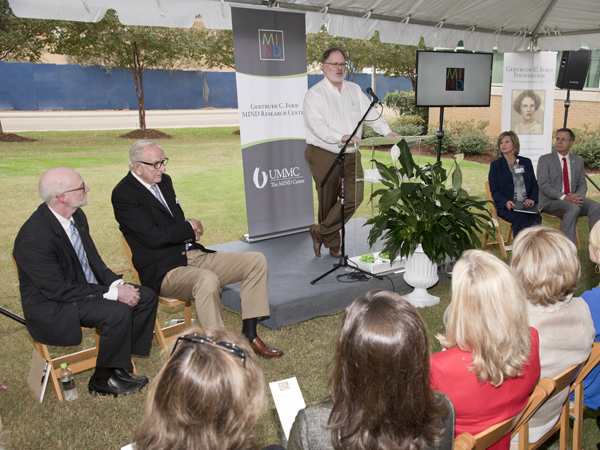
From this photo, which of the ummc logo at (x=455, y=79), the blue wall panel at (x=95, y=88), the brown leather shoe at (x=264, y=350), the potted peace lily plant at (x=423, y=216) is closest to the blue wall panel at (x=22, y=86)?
the blue wall panel at (x=95, y=88)

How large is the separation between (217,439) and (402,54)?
54.3 ft

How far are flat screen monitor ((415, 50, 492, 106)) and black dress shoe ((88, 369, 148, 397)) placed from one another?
4518 millimetres

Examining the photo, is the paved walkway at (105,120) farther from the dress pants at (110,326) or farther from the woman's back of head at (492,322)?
→ the woman's back of head at (492,322)

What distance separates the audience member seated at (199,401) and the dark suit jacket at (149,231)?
212cm

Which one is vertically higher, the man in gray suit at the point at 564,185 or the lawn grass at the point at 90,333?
the man in gray suit at the point at 564,185

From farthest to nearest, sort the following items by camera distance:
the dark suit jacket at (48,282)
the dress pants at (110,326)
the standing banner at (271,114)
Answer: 1. the standing banner at (271,114)
2. the dress pants at (110,326)
3. the dark suit jacket at (48,282)

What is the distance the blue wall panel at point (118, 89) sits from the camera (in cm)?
2070

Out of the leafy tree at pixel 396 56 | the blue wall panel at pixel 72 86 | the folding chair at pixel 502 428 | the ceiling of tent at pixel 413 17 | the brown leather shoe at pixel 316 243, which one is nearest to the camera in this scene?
the folding chair at pixel 502 428

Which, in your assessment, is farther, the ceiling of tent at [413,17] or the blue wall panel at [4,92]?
the blue wall panel at [4,92]

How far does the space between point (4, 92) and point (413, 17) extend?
18.6m

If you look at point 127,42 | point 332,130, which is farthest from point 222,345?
point 127,42

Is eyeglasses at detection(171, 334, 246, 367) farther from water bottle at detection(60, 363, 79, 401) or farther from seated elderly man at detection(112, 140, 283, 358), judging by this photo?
water bottle at detection(60, 363, 79, 401)

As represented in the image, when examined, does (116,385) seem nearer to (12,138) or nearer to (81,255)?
(81,255)

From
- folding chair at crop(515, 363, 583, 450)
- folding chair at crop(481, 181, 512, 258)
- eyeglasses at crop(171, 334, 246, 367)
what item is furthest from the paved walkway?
eyeglasses at crop(171, 334, 246, 367)
